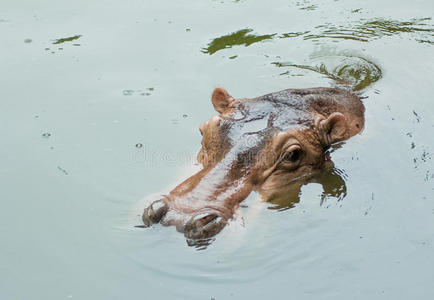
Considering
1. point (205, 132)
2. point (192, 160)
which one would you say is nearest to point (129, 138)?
point (192, 160)

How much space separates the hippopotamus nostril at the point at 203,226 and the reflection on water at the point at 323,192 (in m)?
0.96

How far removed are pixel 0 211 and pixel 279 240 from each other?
123 inches

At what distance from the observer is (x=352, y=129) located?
24.7 feet

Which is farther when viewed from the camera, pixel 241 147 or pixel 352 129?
pixel 352 129

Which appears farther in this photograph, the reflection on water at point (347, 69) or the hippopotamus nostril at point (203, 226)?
the reflection on water at point (347, 69)

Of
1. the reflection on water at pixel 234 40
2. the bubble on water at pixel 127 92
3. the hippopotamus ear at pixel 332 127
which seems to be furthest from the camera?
the reflection on water at pixel 234 40

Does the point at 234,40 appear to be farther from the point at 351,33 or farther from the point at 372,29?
the point at 372,29

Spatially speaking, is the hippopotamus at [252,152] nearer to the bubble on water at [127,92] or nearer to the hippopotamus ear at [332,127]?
the hippopotamus ear at [332,127]

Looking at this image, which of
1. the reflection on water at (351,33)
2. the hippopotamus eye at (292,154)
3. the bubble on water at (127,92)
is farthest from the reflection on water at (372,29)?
Answer: the hippopotamus eye at (292,154)

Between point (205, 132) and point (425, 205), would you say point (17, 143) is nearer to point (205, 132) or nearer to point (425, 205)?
point (205, 132)

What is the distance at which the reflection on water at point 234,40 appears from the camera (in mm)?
10633

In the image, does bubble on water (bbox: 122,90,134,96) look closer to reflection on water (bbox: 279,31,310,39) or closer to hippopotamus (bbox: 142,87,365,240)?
hippopotamus (bbox: 142,87,365,240)

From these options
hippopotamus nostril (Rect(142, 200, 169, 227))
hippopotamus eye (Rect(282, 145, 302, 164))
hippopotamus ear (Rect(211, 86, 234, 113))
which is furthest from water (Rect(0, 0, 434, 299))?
hippopotamus ear (Rect(211, 86, 234, 113))

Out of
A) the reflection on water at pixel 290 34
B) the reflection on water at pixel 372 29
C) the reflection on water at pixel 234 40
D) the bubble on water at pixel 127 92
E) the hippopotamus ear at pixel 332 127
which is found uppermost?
the hippopotamus ear at pixel 332 127
